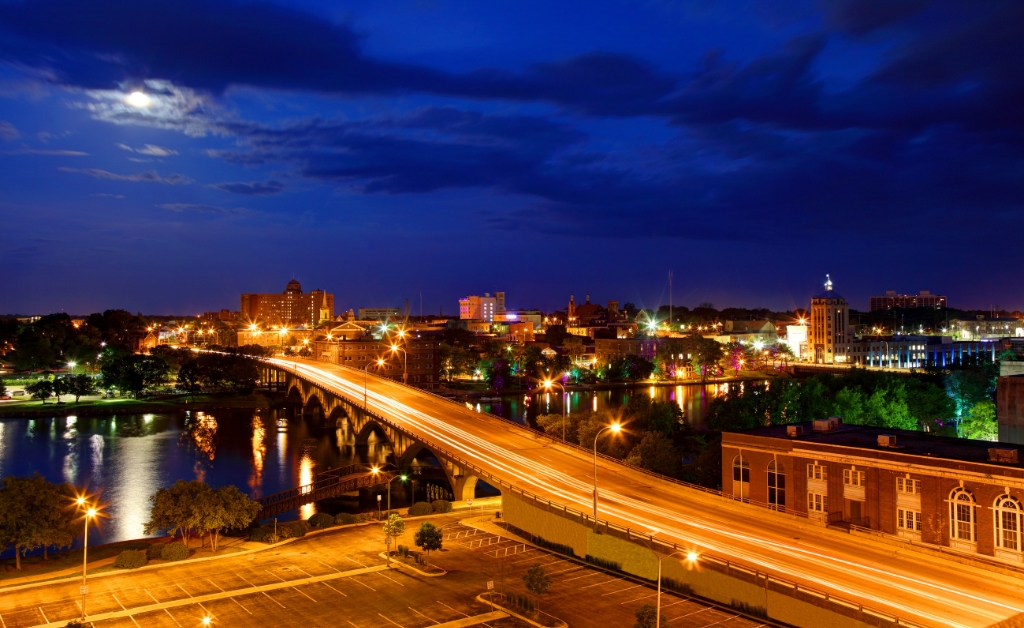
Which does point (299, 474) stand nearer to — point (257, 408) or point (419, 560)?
point (419, 560)

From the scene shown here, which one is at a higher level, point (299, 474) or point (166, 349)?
point (166, 349)

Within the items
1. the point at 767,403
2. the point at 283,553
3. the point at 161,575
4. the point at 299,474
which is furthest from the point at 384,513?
the point at 767,403

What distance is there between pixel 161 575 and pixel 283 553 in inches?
203

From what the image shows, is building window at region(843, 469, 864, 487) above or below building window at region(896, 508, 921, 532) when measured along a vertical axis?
above

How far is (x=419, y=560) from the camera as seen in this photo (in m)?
32.6

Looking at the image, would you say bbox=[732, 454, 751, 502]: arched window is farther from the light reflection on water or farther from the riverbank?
the riverbank

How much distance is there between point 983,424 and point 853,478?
1503 inches

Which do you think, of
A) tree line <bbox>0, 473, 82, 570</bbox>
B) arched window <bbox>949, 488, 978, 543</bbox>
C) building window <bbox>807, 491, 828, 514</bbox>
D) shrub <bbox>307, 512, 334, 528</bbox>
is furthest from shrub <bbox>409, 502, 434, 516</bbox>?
arched window <bbox>949, 488, 978, 543</bbox>

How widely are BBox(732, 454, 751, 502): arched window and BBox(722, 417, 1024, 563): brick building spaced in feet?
0.16

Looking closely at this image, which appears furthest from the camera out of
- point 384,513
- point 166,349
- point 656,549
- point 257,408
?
point 166,349

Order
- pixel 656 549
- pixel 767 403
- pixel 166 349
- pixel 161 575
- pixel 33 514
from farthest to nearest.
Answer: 1. pixel 166 349
2. pixel 767 403
3. pixel 33 514
4. pixel 161 575
5. pixel 656 549

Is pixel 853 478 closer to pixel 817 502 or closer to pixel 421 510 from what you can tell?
pixel 817 502

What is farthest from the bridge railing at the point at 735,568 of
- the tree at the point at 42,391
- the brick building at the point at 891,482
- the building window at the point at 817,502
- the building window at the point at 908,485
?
the tree at the point at 42,391

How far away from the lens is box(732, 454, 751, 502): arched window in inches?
1431
